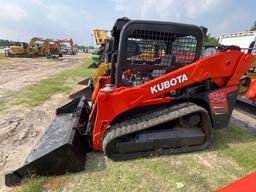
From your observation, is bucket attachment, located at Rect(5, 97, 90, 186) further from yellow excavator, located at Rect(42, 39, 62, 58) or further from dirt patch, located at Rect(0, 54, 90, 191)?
yellow excavator, located at Rect(42, 39, 62, 58)

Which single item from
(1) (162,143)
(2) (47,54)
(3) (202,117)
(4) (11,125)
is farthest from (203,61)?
(2) (47,54)

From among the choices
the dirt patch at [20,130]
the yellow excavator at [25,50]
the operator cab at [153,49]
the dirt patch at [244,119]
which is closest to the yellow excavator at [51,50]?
the yellow excavator at [25,50]

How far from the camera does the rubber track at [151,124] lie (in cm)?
279

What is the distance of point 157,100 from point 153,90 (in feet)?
0.67

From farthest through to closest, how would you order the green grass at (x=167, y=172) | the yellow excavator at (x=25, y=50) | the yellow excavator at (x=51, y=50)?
the yellow excavator at (x=51, y=50) < the yellow excavator at (x=25, y=50) < the green grass at (x=167, y=172)

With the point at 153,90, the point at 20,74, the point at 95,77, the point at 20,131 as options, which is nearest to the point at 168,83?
the point at 153,90

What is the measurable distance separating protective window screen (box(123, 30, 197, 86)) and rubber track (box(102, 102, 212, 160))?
58 centimetres

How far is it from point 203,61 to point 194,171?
5.24ft

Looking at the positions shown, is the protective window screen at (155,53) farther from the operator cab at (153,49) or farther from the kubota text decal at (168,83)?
the kubota text decal at (168,83)

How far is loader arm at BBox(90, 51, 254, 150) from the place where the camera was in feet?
9.19

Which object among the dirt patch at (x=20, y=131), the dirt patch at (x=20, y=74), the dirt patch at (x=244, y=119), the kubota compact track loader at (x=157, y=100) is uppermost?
the kubota compact track loader at (x=157, y=100)

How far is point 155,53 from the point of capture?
10.0 feet

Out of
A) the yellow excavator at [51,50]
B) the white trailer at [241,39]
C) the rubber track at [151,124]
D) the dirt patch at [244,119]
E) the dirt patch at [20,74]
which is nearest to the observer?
the rubber track at [151,124]

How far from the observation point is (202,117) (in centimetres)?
308
